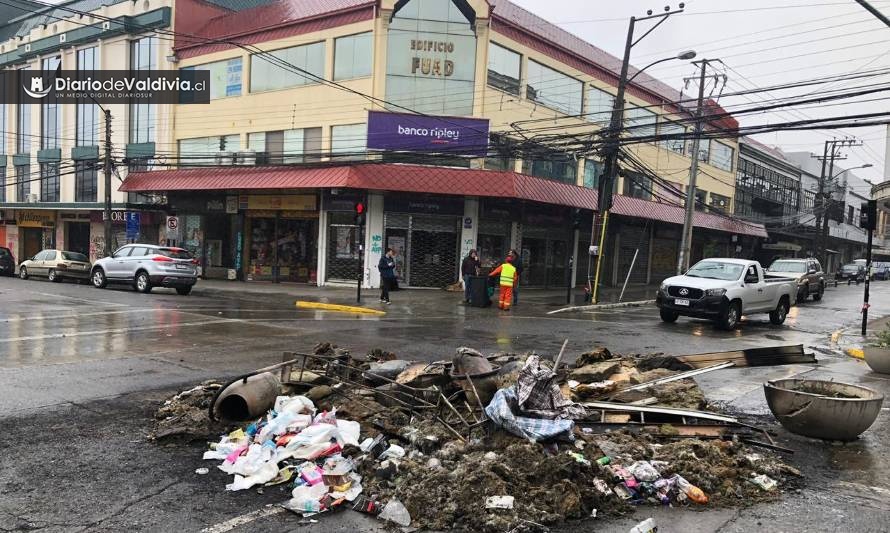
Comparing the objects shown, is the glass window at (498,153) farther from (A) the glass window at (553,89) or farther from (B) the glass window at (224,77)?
(B) the glass window at (224,77)

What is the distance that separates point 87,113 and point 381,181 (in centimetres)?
2371

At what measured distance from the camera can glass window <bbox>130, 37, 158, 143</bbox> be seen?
32406 mm

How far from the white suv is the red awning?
5.27m

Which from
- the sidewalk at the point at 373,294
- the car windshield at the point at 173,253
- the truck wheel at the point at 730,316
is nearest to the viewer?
the truck wheel at the point at 730,316

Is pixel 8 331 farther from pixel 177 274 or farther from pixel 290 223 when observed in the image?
pixel 290 223

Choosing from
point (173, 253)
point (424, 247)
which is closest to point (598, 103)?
point (424, 247)

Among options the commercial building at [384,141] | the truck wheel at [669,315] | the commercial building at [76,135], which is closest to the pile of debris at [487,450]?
the truck wheel at [669,315]

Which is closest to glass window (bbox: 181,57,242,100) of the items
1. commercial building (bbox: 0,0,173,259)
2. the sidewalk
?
commercial building (bbox: 0,0,173,259)

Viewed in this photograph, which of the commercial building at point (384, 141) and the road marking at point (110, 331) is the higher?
the commercial building at point (384, 141)

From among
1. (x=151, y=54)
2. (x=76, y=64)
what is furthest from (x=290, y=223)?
(x=76, y=64)

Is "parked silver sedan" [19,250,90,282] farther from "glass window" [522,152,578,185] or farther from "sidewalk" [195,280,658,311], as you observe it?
"glass window" [522,152,578,185]

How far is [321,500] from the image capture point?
13.9 feet

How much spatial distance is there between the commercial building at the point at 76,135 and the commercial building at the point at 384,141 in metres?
2.11

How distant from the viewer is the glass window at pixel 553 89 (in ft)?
88.1
